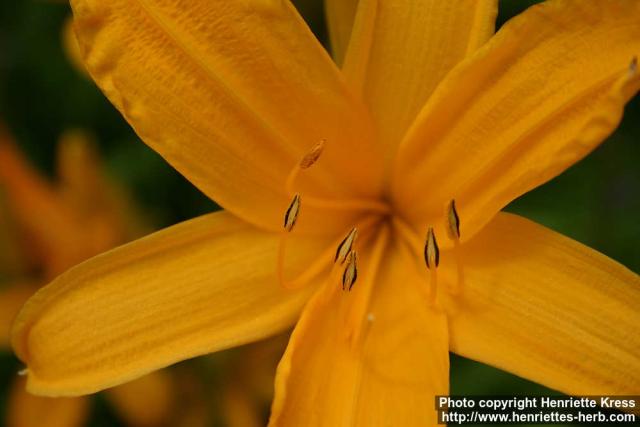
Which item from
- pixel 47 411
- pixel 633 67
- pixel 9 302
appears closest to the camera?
pixel 633 67

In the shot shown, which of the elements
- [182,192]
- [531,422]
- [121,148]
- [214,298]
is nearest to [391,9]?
[214,298]

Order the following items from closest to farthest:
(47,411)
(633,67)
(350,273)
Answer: (633,67)
(350,273)
(47,411)

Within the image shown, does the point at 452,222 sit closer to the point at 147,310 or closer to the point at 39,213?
the point at 147,310

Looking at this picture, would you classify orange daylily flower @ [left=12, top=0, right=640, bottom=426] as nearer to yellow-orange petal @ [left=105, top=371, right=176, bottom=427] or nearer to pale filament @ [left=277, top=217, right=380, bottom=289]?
pale filament @ [left=277, top=217, right=380, bottom=289]

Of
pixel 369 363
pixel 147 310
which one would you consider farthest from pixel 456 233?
pixel 147 310

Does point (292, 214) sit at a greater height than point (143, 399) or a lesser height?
greater

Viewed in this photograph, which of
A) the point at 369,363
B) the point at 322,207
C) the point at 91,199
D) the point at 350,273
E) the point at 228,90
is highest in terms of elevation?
the point at 91,199

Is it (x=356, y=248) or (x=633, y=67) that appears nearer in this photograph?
(x=633, y=67)
